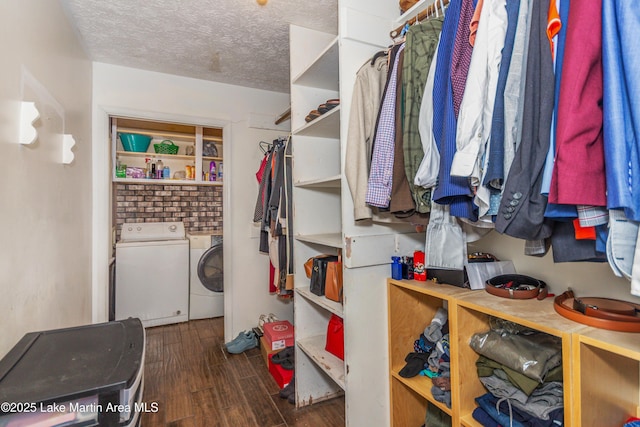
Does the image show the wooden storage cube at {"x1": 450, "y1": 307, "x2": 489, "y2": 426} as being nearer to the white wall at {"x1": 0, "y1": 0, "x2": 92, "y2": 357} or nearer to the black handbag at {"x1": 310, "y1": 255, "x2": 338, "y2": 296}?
the black handbag at {"x1": 310, "y1": 255, "x2": 338, "y2": 296}

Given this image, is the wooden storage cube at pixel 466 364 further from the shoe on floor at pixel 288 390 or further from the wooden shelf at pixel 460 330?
the shoe on floor at pixel 288 390

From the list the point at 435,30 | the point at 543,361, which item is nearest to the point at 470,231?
the point at 543,361

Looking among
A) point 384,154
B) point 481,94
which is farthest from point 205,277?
point 481,94

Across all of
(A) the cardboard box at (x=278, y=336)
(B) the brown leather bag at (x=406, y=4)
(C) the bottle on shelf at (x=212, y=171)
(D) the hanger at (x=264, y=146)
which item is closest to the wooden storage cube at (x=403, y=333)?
(A) the cardboard box at (x=278, y=336)

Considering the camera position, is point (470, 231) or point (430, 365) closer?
point (470, 231)

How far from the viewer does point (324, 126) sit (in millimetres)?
1729

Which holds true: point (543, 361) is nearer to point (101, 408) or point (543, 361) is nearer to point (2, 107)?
point (101, 408)

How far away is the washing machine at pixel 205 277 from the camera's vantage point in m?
3.41

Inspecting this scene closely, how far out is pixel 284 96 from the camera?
3.04 meters

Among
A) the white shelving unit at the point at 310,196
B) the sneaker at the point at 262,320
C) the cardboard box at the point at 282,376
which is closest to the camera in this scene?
the white shelving unit at the point at 310,196

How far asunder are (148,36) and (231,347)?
2.34 meters

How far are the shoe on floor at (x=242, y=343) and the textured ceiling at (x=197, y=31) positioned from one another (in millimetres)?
2195

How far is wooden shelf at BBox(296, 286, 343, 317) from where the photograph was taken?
4.92 feet

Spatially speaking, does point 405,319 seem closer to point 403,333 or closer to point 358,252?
point 403,333
